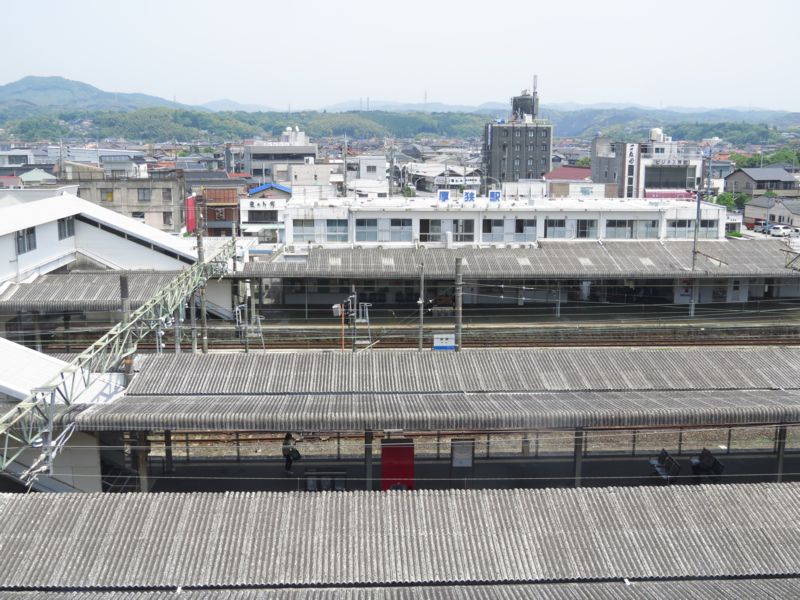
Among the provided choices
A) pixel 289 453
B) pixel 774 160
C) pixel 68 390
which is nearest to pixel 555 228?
pixel 289 453

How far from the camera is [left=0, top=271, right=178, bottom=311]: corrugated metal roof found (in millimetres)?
22953

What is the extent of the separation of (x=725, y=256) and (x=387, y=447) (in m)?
20.1

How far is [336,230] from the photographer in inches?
1238

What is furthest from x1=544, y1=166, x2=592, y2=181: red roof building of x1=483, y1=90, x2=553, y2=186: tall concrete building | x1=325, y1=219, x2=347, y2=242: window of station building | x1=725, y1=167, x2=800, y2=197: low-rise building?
x1=325, y1=219, x2=347, y2=242: window of station building

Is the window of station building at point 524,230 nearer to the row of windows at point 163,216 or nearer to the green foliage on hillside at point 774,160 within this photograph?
the row of windows at point 163,216

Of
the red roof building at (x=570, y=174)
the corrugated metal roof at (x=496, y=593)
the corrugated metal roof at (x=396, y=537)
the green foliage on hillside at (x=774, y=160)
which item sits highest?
the green foliage on hillside at (x=774, y=160)

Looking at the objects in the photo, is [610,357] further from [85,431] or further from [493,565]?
[85,431]

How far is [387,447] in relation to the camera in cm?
1360

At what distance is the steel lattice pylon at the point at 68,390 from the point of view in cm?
1112

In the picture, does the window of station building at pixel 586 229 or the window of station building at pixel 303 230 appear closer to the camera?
the window of station building at pixel 303 230

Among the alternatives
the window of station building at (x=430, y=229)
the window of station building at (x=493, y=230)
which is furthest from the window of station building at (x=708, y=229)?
the window of station building at (x=430, y=229)

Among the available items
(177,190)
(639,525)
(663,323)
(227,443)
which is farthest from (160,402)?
(177,190)

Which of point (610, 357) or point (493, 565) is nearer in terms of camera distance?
point (493, 565)

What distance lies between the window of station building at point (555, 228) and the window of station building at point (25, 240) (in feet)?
60.6
